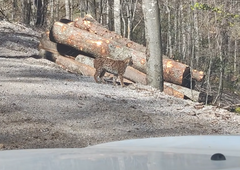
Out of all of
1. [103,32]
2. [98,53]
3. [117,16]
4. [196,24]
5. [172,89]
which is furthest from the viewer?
[196,24]

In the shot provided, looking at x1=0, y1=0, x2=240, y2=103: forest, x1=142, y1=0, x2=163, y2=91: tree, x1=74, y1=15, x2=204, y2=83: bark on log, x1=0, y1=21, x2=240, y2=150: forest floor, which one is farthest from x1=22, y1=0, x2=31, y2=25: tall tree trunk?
x1=142, y1=0, x2=163, y2=91: tree

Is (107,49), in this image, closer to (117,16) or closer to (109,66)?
(109,66)

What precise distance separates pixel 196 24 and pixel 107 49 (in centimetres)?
1007

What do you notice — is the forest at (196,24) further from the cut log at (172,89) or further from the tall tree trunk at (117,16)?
the cut log at (172,89)

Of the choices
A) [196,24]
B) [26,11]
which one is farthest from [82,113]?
[26,11]

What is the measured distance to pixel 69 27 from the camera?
1518 cm

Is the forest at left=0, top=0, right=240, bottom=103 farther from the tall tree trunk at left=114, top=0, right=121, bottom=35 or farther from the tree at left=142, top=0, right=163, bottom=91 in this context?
the tree at left=142, top=0, right=163, bottom=91

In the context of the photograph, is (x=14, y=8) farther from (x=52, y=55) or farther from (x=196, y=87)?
(x=196, y=87)

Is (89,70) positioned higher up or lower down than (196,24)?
lower down

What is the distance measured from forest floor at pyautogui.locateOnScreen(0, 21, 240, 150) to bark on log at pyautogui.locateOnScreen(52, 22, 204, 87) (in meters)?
1.35

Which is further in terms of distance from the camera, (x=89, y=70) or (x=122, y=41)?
(x=122, y=41)

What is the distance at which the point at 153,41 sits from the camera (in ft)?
40.2

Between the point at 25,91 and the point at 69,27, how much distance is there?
5.40 metres

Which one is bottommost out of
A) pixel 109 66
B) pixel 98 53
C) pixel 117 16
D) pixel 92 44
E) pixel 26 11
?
pixel 109 66
